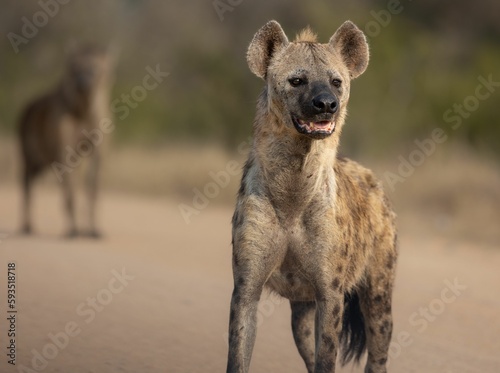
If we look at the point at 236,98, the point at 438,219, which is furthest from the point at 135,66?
the point at 438,219

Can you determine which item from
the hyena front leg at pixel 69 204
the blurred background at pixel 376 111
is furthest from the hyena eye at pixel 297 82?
the blurred background at pixel 376 111

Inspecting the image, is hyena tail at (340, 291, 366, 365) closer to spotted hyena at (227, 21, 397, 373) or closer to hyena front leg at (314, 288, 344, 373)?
spotted hyena at (227, 21, 397, 373)

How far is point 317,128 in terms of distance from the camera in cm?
457

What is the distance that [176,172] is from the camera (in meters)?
15.2

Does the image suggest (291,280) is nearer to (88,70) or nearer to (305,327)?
(305,327)

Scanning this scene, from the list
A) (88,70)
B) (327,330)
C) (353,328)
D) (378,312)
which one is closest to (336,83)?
(327,330)

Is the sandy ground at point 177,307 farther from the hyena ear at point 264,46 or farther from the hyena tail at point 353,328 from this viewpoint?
the hyena ear at point 264,46

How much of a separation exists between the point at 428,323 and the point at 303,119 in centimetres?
305

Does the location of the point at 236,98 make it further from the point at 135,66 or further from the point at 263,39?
the point at 135,66

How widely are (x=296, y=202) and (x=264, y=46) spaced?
0.75m

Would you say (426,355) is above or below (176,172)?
below

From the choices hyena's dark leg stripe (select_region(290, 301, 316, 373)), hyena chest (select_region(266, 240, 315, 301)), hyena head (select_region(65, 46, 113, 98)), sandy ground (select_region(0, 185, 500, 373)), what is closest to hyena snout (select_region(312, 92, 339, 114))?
hyena chest (select_region(266, 240, 315, 301))

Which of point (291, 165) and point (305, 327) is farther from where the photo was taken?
point (305, 327)

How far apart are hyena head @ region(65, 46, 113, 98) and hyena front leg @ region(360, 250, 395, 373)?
6965 millimetres
